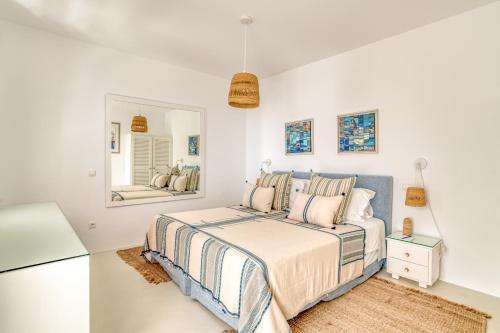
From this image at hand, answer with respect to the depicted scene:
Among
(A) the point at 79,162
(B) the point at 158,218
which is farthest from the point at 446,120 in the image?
(A) the point at 79,162

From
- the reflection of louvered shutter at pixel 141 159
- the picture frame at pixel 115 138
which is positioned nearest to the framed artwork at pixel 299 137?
the reflection of louvered shutter at pixel 141 159

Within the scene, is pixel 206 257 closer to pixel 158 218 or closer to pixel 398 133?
pixel 158 218

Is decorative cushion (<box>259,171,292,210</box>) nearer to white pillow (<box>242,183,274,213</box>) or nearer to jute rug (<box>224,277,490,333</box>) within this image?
white pillow (<box>242,183,274,213</box>)

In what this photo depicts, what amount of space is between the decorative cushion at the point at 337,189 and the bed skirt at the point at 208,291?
2.01 feet

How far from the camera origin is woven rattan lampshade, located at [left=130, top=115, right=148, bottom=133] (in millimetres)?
3758

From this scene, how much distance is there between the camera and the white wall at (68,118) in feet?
9.46

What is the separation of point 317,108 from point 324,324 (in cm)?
282

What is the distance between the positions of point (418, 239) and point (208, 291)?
2182 millimetres

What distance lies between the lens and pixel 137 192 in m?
3.84

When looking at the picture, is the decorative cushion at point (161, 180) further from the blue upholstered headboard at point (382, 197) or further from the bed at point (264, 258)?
the blue upholstered headboard at point (382, 197)

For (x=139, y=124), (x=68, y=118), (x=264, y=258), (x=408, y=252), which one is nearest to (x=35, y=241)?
(x=264, y=258)

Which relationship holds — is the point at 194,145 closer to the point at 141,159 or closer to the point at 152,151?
the point at 152,151

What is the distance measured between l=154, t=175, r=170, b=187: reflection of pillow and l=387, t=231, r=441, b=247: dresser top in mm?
3166

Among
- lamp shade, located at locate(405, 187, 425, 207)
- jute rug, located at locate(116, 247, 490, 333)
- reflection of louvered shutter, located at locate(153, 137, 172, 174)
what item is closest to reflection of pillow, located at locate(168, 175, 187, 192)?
reflection of louvered shutter, located at locate(153, 137, 172, 174)
